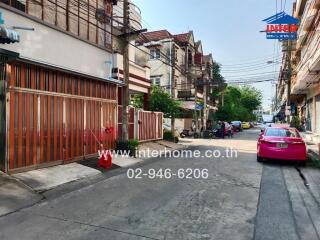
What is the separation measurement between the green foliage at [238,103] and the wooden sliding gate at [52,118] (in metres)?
39.8

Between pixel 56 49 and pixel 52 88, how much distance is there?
2.25 metres

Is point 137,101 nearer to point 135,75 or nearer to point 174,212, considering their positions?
point 135,75

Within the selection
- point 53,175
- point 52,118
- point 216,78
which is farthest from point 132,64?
point 216,78

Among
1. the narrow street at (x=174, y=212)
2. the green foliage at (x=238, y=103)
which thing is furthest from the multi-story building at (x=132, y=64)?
the green foliage at (x=238, y=103)

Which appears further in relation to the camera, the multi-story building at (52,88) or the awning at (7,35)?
the multi-story building at (52,88)

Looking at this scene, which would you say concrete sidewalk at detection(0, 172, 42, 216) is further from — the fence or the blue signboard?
the blue signboard

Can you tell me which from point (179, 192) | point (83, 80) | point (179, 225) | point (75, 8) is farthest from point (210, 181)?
point (75, 8)

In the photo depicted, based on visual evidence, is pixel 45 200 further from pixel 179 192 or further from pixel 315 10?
pixel 315 10

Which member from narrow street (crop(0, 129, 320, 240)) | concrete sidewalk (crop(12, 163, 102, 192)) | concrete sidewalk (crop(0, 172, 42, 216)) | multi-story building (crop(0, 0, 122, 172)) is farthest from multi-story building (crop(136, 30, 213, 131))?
concrete sidewalk (crop(0, 172, 42, 216))

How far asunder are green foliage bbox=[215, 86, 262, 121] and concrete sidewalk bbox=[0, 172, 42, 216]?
45.6 meters

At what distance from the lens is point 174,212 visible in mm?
6375

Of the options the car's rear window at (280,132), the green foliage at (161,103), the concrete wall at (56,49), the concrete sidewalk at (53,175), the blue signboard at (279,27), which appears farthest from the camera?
the green foliage at (161,103)

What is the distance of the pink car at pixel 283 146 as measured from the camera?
41.5 ft

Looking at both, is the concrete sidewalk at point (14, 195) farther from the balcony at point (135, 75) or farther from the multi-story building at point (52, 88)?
the balcony at point (135, 75)
